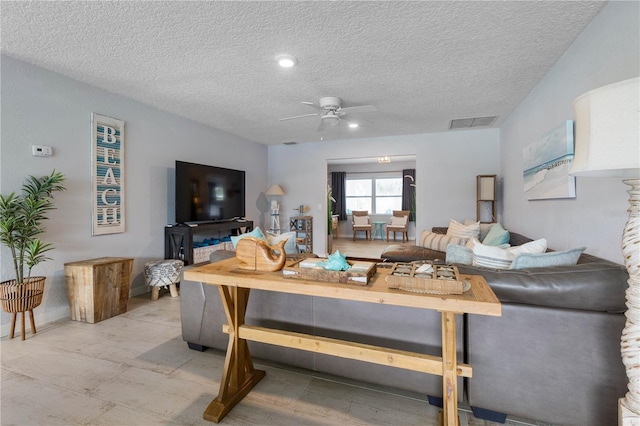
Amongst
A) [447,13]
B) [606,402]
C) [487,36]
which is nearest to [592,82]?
[487,36]

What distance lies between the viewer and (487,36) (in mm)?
2189

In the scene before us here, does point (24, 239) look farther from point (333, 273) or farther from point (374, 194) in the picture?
point (374, 194)

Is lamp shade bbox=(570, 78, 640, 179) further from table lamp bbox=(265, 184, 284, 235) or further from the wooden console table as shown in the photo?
table lamp bbox=(265, 184, 284, 235)

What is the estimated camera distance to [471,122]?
4527mm

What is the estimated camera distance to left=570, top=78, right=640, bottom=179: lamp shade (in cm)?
89

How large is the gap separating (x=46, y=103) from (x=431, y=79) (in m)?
3.82

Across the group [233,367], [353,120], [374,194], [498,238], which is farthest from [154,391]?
[374,194]

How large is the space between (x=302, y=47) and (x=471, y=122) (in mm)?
3347

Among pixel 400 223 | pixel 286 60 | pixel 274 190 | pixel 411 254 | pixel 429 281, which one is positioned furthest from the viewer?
pixel 400 223

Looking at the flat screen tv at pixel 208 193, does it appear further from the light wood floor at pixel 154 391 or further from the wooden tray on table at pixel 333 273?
the wooden tray on table at pixel 333 273

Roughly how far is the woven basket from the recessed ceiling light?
9.34ft

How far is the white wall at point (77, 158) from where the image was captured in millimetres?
2576

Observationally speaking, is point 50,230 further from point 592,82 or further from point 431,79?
point 592,82

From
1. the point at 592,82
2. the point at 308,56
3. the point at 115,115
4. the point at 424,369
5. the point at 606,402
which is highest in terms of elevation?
the point at 308,56
